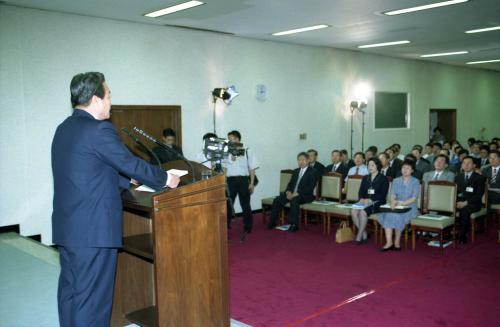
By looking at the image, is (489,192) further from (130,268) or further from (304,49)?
(130,268)

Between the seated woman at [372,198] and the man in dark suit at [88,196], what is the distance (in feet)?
15.2

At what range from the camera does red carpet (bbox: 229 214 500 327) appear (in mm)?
3990

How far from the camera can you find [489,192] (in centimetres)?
735

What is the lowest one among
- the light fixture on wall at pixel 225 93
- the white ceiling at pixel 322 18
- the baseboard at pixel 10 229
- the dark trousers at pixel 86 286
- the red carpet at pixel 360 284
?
the red carpet at pixel 360 284

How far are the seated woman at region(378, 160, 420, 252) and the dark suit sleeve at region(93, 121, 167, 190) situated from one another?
456 cm

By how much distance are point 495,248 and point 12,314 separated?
563 centimetres

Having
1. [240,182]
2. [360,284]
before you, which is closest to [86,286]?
[360,284]

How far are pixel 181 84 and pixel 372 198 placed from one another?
141 inches

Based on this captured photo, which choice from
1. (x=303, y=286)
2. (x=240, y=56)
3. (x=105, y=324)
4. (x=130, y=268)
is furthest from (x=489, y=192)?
(x=105, y=324)

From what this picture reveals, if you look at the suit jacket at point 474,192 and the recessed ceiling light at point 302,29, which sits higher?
the recessed ceiling light at point 302,29

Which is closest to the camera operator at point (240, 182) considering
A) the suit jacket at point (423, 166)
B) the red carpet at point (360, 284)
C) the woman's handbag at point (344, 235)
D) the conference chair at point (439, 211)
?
the red carpet at point (360, 284)

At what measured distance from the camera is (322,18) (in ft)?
23.2

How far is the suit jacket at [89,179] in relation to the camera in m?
2.24

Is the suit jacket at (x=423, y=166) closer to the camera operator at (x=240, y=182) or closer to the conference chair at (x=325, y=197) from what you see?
the conference chair at (x=325, y=197)
